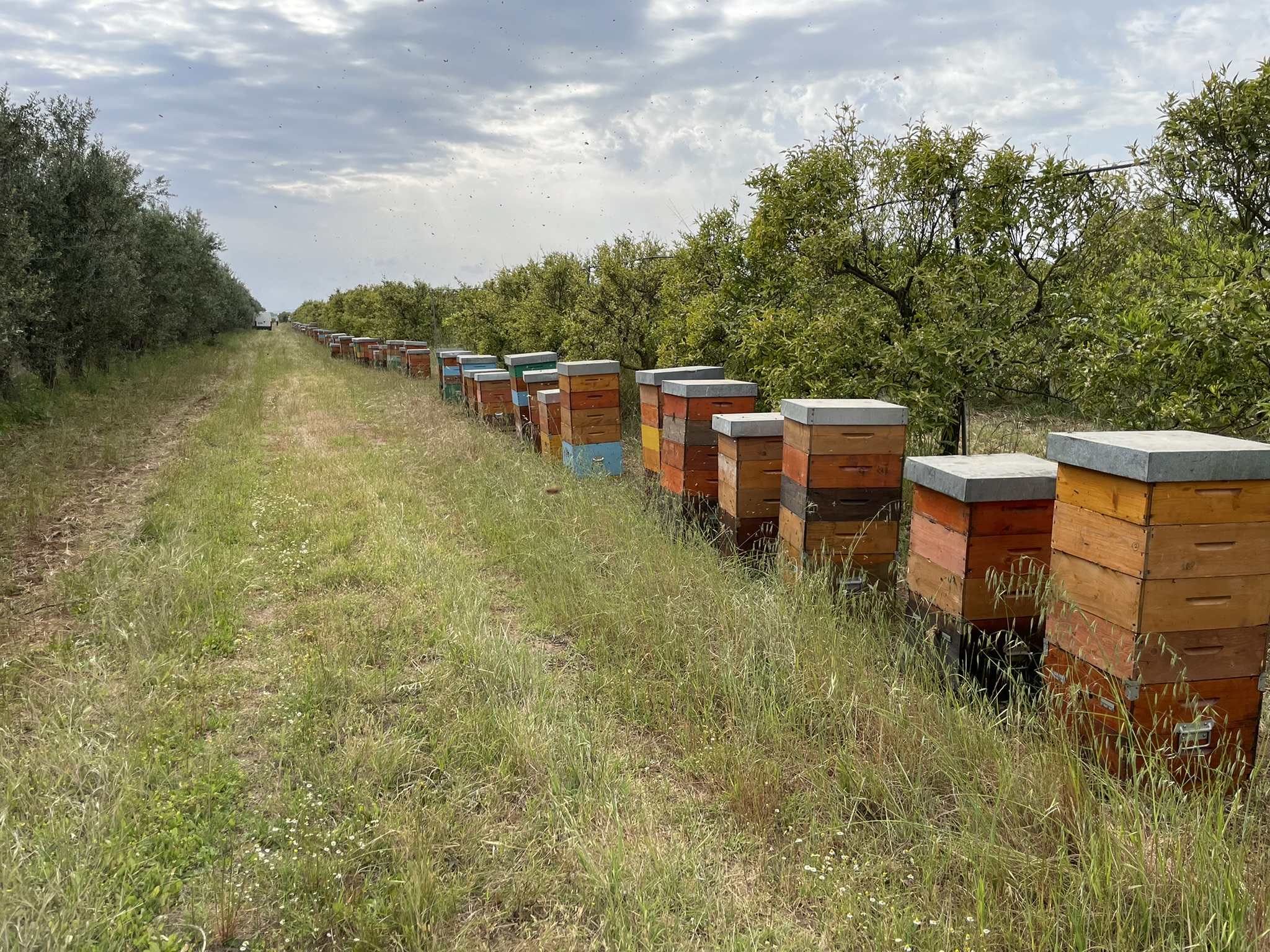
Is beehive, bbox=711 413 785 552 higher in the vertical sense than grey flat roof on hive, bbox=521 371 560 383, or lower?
lower

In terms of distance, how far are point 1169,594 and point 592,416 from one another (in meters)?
6.04

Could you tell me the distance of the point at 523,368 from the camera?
443 inches

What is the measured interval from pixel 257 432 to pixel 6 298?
3352 millimetres

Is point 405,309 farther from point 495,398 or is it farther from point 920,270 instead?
point 920,270

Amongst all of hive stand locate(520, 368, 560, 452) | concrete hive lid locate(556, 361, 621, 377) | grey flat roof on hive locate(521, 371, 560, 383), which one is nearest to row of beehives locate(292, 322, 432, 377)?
hive stand locate(520, 368, 560, 452)

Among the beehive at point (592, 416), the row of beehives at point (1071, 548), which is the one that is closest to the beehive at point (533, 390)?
the beehive at point (592, 416)

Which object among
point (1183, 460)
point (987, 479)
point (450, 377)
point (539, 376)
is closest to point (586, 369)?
point (539, 376)

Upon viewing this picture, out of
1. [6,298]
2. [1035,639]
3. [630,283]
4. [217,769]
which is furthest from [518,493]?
[6,298]

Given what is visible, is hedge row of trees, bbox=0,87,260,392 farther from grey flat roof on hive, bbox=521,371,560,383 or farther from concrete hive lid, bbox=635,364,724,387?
concrete hive lid, bbox=635,364,724,387

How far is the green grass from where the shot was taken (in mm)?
2156

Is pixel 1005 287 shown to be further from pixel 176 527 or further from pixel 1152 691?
pixel 176 527

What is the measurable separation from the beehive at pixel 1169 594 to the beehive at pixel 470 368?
35.7 ft

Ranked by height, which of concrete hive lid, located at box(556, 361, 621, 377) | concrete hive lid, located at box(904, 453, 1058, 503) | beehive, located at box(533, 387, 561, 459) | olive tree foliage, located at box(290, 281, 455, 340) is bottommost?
beehive, located at box(533, 387, 561, 459)

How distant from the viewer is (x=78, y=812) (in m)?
2.63
